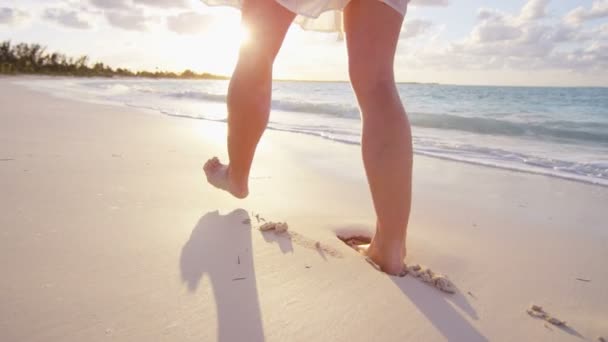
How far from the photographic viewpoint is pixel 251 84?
52.6 inches

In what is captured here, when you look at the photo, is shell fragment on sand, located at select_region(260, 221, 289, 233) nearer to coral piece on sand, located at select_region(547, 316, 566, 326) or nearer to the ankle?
the ankle

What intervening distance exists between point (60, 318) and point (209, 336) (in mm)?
265

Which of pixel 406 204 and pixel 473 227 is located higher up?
pixel 406 204

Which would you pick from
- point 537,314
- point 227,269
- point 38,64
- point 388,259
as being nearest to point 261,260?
point 227,269

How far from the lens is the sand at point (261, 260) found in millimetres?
903

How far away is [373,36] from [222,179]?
0.66 meters

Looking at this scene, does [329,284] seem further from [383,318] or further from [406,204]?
[406,204]

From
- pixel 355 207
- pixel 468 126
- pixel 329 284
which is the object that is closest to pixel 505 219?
pixel 355 207

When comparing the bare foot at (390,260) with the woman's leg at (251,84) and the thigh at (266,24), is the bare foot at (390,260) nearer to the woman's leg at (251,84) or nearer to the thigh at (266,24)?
the woman's leg at (251,84)

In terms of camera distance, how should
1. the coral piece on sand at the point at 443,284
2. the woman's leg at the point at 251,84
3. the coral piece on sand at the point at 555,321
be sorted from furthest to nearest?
1. the woman's leg at the point at 251,84
2. the coral piece on sand at the point at 443,284
3. the coral piece on sand at the point at 555,321

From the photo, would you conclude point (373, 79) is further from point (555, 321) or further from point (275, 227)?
point (555, 321)

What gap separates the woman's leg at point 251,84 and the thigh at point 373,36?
177mm

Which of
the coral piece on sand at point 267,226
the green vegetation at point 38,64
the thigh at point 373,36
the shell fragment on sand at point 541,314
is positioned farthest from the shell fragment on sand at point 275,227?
the green vegetation at point 38,64

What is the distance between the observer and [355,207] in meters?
1.87
